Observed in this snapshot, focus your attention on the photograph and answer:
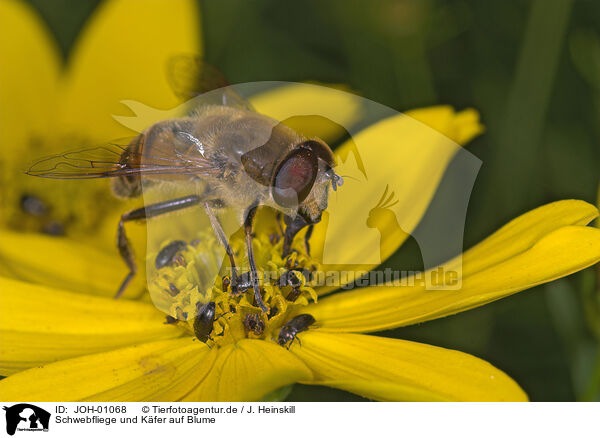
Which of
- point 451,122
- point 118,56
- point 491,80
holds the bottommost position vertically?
point 451,122

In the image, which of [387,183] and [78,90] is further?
[78,90]

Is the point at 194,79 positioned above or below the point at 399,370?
above

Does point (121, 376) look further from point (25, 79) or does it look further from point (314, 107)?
point (25, 79)

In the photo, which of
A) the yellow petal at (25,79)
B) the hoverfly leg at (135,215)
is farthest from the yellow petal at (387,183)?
the yellow petal at (25,79)

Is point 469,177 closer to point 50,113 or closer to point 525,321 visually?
point 525,321

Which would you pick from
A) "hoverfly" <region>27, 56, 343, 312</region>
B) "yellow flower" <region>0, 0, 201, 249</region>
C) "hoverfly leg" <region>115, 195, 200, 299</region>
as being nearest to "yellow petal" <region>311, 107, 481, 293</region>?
"hoverfly" <region>27, 56, 343, 312</region>

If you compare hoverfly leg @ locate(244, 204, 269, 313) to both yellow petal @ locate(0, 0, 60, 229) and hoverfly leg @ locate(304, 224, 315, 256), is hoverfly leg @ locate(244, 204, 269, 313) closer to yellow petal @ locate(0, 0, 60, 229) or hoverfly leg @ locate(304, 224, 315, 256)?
hoverfly leg @ locate(304, 224, 315, 256)

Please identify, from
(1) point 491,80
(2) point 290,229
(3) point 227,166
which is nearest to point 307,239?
(2) point 290,229
